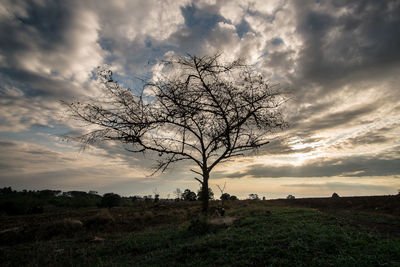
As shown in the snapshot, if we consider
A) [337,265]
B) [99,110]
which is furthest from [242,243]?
[99,110]

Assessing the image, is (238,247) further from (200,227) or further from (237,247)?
(200,227)

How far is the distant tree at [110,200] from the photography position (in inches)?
1528

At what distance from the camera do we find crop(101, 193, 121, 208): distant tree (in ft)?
127

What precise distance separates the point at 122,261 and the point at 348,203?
48.1ft

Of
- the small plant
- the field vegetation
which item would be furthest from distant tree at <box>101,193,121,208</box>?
the small plant

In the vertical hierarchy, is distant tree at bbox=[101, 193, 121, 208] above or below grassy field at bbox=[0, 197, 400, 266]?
above

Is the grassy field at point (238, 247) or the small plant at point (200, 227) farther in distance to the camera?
the small plant at point (200, 227)

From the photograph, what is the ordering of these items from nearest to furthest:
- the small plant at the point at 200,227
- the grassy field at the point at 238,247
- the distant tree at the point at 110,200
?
the grassy field at the point at 238,247, the small plant at the point at 200,227, the distant tree at the point at 110,200

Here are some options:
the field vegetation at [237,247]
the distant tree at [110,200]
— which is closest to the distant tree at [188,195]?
the distant tree at [110,200]

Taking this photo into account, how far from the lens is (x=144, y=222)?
14.1 m

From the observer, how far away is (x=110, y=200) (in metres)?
39.2

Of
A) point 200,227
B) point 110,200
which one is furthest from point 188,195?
point 200,227

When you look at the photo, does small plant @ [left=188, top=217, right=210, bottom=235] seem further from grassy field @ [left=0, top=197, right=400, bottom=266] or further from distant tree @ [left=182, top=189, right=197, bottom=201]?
Answer: distant tree @ [left=182, top=189, right=197, bottom=201]

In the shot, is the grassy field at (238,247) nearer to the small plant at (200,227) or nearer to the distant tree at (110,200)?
the small plant at (200,227)
